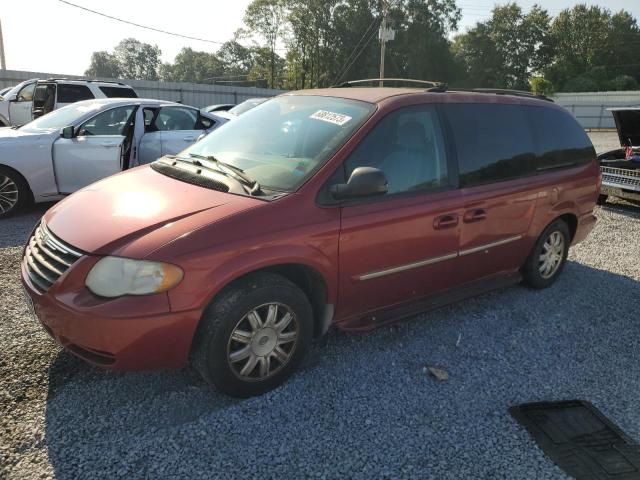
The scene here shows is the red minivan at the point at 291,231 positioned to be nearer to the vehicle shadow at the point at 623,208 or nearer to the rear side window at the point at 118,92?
the vehicle shadow at the point at 623,208

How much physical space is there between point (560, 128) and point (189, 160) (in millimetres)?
3384

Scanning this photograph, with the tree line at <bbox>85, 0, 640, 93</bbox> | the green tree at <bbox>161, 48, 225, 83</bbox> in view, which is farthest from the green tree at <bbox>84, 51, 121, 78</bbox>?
the tree line at <bbox>85, 0, 640, 93</bbox>

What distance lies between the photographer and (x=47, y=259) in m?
2.68

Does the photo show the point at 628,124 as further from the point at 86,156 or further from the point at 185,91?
the point at 185,91

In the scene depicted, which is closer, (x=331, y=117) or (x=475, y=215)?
(x=331, y=117)

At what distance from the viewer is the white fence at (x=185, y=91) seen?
64.7ft

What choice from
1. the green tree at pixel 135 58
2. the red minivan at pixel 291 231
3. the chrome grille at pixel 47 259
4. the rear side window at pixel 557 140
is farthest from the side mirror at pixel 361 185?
the green tree at pixel 135 58

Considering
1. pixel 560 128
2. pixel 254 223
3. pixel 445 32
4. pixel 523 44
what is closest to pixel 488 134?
pixel 560 128

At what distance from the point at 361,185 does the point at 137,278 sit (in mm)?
1320

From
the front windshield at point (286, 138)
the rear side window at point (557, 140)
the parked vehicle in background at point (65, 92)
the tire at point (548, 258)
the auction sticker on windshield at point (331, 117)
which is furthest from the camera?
the parked vehicle in background at point (65, 92)

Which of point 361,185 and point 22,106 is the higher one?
point 22,106

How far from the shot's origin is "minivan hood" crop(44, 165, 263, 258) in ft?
8.18

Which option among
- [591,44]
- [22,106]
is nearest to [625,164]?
[22,106]

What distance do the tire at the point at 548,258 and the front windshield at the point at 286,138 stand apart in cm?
228
